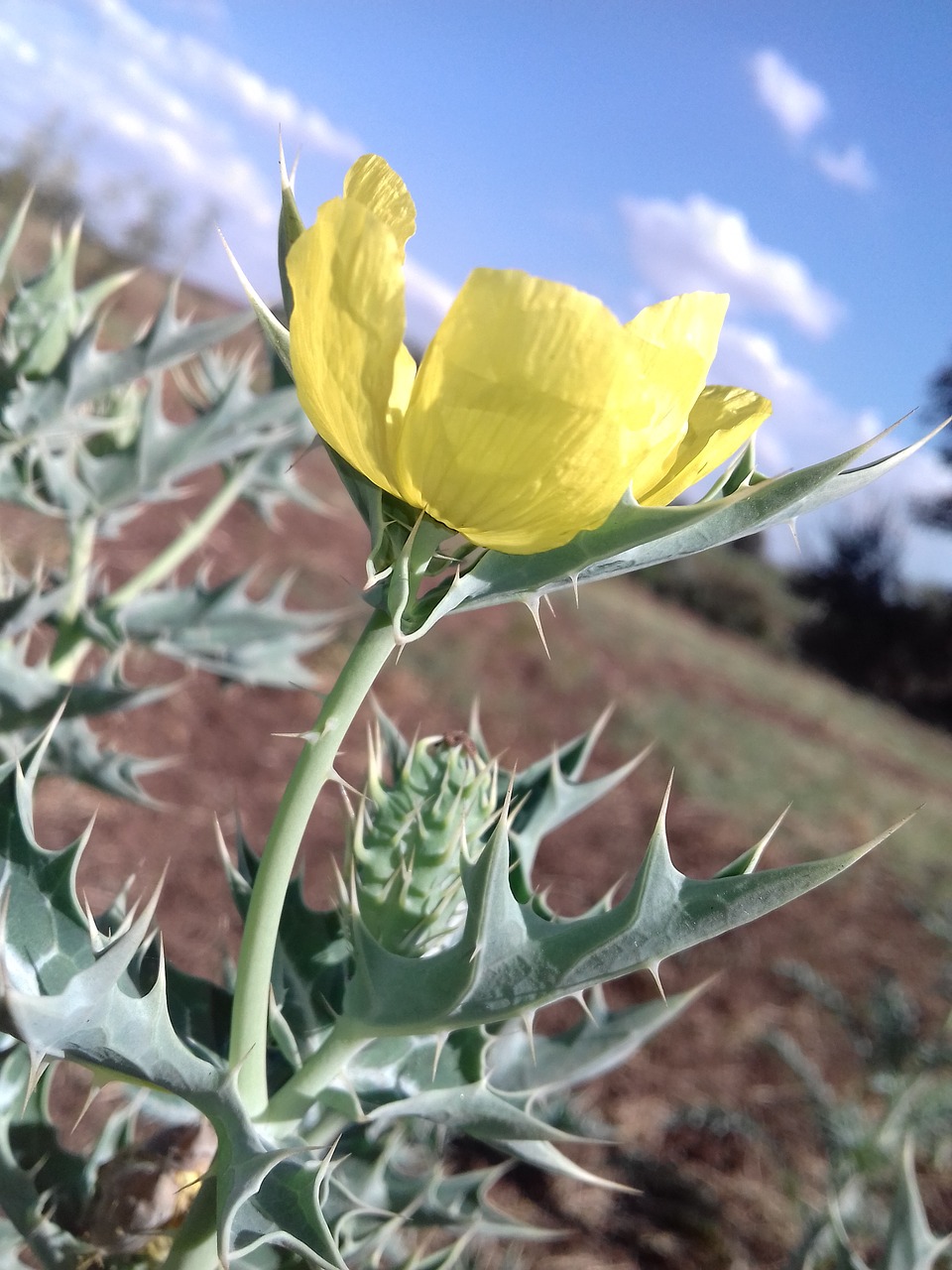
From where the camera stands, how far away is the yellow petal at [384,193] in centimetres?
46

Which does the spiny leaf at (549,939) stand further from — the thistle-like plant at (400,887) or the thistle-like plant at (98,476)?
the thistle-like plant at (98,476)

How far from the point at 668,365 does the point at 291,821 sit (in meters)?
0.28

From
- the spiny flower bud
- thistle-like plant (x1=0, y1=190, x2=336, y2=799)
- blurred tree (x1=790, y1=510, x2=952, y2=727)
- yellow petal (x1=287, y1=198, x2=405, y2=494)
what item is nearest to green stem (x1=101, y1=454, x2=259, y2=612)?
thistle-like plant (x1=0, y1=190, x2=336, y2=799)

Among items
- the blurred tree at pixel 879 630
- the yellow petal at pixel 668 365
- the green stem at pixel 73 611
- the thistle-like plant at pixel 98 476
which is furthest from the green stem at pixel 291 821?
the blurred tree at pixel 879 630

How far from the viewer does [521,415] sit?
1.39 feet

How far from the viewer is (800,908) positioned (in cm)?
482

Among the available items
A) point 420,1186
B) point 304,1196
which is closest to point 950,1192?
point 420,1186

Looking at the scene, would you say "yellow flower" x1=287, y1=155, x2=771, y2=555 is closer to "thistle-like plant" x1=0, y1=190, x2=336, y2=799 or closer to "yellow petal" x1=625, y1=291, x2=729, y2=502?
"yellow petal" x1=625, y1=291, x2=729, y2=502

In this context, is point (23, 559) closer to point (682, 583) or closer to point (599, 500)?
point (599, 500)

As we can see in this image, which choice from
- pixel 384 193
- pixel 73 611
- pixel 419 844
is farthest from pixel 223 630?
pixel 384 193

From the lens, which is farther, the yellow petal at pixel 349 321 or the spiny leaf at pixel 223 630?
the spiny leaf at pixel 223 630

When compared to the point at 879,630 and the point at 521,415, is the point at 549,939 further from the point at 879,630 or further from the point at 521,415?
the point at 879,630

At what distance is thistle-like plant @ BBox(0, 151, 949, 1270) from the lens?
16.5 inches

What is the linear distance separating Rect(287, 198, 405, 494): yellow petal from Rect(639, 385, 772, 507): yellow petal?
0.47ft
